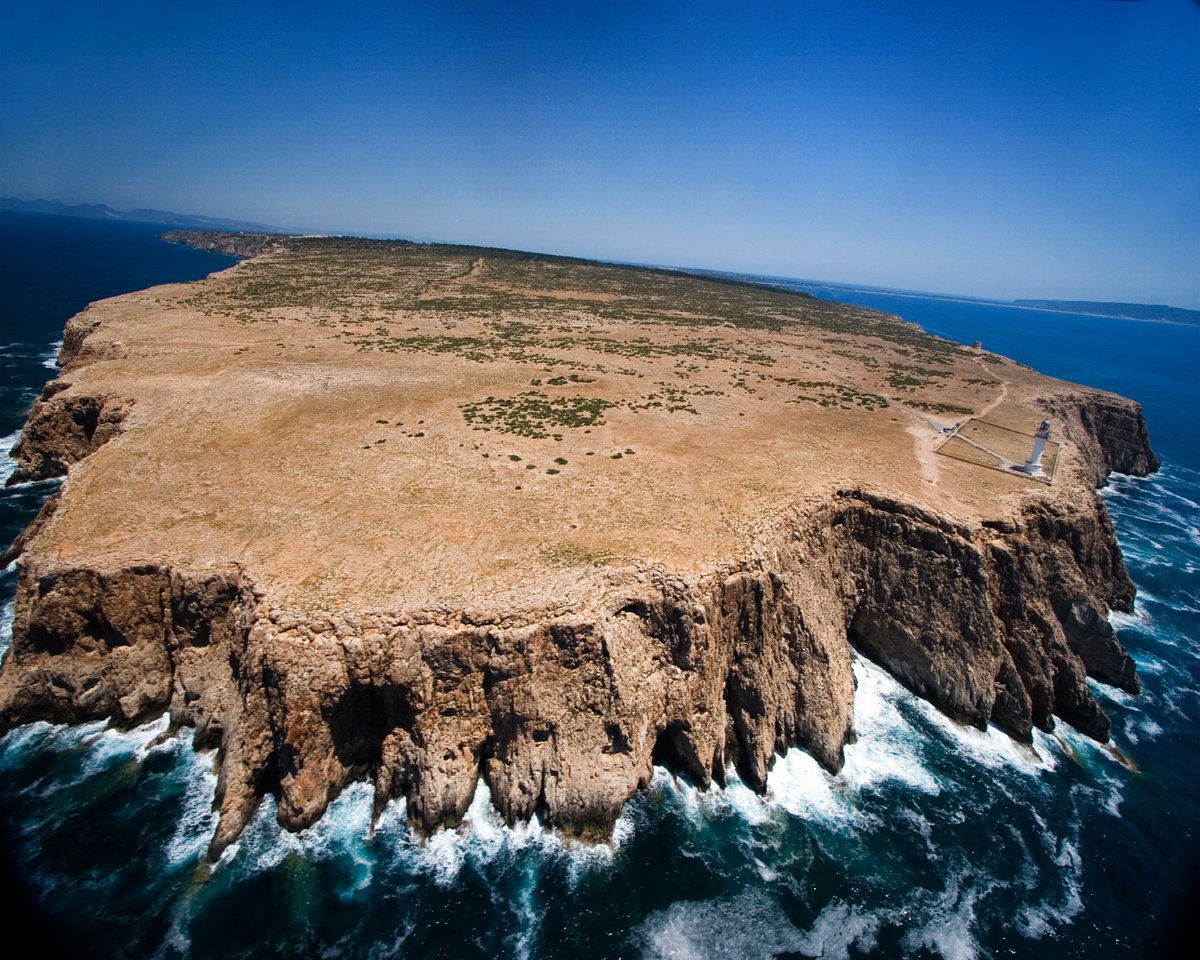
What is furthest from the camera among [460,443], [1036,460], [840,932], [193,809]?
[1036,460]

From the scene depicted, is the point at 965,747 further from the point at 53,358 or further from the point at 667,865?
the point at 53,358

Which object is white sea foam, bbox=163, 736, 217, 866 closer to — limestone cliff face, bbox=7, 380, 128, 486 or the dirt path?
limestone cliff face, bbox=7, 380, 128, 486

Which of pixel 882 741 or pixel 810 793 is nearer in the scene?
pixel 810 793

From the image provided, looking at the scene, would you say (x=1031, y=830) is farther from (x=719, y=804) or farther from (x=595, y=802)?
(x=595, y=802)

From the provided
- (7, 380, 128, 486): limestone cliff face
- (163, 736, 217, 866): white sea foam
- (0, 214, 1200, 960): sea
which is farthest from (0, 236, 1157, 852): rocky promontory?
(0, 214, 1200, 960): sea

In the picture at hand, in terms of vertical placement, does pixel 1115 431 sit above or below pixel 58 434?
above

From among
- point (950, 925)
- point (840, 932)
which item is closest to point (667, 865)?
point (840, 932)

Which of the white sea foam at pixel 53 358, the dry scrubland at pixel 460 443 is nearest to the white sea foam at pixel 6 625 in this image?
the dry scrubland at pixel 460 443

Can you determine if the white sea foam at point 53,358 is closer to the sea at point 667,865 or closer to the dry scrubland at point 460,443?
the dry scrubland at point 460,443
